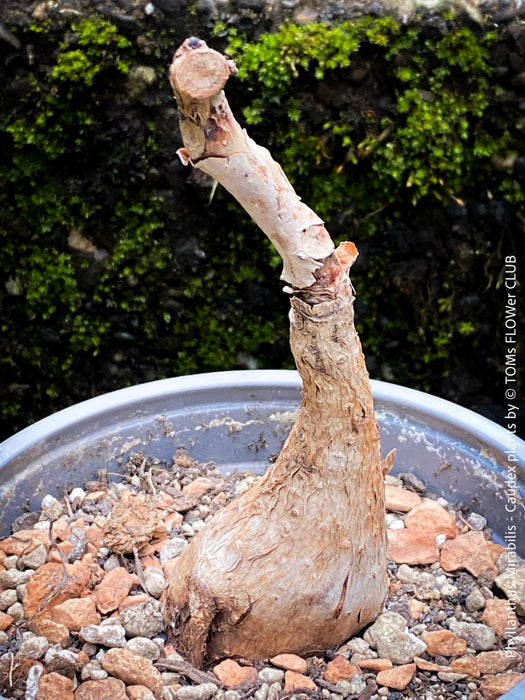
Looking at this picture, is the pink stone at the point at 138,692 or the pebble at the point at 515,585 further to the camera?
the pebble at the point at 515,585

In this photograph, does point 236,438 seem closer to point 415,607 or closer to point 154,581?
point 154,581

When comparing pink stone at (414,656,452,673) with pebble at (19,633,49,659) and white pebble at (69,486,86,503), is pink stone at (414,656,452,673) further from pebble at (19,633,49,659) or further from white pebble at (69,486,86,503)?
white pebble at (69,486,86,503)

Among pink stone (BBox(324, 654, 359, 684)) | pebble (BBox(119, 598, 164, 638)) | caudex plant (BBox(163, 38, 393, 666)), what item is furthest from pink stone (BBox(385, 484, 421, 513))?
pebble (BBox(119, 598, 164, 638))

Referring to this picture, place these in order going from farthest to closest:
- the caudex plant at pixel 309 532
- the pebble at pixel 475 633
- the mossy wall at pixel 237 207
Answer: the mossy wall at pixel 237 207 → the pebble at pixel 475 633 → the caudex plant at pixel 309 532

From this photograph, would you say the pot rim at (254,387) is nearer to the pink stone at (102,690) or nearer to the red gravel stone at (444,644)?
the red gravel stone at (444,644)

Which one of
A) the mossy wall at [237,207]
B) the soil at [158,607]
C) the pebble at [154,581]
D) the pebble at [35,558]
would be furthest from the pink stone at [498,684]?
the mossy wall at [237,207]

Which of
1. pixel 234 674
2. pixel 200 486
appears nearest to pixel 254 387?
pixel 200 486
